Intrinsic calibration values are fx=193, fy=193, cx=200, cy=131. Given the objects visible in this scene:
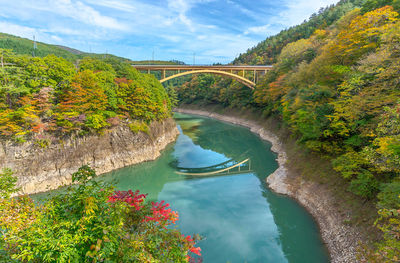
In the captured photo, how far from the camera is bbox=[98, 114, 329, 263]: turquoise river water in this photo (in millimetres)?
8898

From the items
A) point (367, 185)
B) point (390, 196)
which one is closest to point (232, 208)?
point (367, 185)

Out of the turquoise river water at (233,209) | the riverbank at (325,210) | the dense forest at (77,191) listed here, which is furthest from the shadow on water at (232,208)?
the dense forest at (77,191)

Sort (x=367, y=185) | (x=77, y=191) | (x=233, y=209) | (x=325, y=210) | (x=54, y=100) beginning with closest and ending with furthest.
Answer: (x=77, y=191), (x=367, y=185), (x=325, y=210), (x=233, y=209), (x=54, y=100)

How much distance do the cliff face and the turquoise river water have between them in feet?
4.06

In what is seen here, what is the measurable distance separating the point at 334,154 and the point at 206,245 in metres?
9.50

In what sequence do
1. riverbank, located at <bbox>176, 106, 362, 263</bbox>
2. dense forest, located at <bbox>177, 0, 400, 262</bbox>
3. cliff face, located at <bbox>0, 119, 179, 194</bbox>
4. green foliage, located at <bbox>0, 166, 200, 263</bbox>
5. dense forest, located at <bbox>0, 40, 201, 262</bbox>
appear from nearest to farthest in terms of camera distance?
green foliage, located at <bbox>0, 166, 200, 263</bbox> < dense forest, located at <bbox>0, 40, 201, 262</bbox> < dense forest, located at <bbox>177, 0, 400, 262</bbox> < riverbank, located at <bbox>176, 106, 362, 263</bbox> < cliff face, located at <bbox>0, 119, 179, 194</bbox>

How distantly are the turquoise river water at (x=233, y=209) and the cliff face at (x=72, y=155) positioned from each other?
1237 mm

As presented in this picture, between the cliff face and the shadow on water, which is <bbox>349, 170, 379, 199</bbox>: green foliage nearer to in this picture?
the shadow on water

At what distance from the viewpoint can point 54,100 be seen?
1496 centimetres

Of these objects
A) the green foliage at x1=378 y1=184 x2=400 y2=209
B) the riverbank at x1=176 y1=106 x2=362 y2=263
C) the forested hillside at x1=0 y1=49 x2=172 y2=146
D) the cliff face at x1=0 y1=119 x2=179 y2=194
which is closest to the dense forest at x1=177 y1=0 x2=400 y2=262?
the green foliage at x1=378 y1=184 x2=400 y2=209

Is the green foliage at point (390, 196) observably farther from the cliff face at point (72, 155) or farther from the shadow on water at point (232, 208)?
the cliff face at point (72, 155)

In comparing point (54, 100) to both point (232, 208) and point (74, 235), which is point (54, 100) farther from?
point (74, 235)

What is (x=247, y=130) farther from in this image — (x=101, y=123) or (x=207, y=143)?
(x=101, y=123)

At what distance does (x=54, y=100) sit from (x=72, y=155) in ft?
14.8
